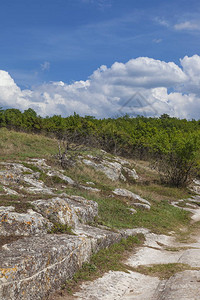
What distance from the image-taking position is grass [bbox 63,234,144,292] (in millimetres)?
8003

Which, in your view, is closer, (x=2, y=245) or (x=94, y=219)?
(x=2, y=245)

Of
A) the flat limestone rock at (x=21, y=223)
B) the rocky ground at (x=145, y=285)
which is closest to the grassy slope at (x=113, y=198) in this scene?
the flat limestone rock at (x=21, y=223)

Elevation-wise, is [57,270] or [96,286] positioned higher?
[57,270]

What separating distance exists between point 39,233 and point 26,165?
41.0ft

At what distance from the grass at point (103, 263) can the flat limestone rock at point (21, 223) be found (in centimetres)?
180

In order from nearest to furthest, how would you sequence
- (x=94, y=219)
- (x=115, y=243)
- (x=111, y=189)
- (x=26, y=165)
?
(x=115, y=243)
(x=94, y=219)
(x=26, y=165)
(x=111, y=189)

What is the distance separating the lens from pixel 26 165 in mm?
20438

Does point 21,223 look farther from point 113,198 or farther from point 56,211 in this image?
point 113,198

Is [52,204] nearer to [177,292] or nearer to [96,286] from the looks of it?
[96,286]

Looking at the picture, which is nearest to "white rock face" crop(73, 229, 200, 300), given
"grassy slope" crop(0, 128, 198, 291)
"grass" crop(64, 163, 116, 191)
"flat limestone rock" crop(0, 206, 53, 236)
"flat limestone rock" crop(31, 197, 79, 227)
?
"grassy slope" crop(0, 128, 198, 291)

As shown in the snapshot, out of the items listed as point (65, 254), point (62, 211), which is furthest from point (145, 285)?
point (62, 211)

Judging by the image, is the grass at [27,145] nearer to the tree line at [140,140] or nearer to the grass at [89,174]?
the tree line at [140,140]

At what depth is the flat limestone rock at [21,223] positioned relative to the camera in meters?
8.05

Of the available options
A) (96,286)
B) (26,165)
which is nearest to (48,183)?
(26,165)
